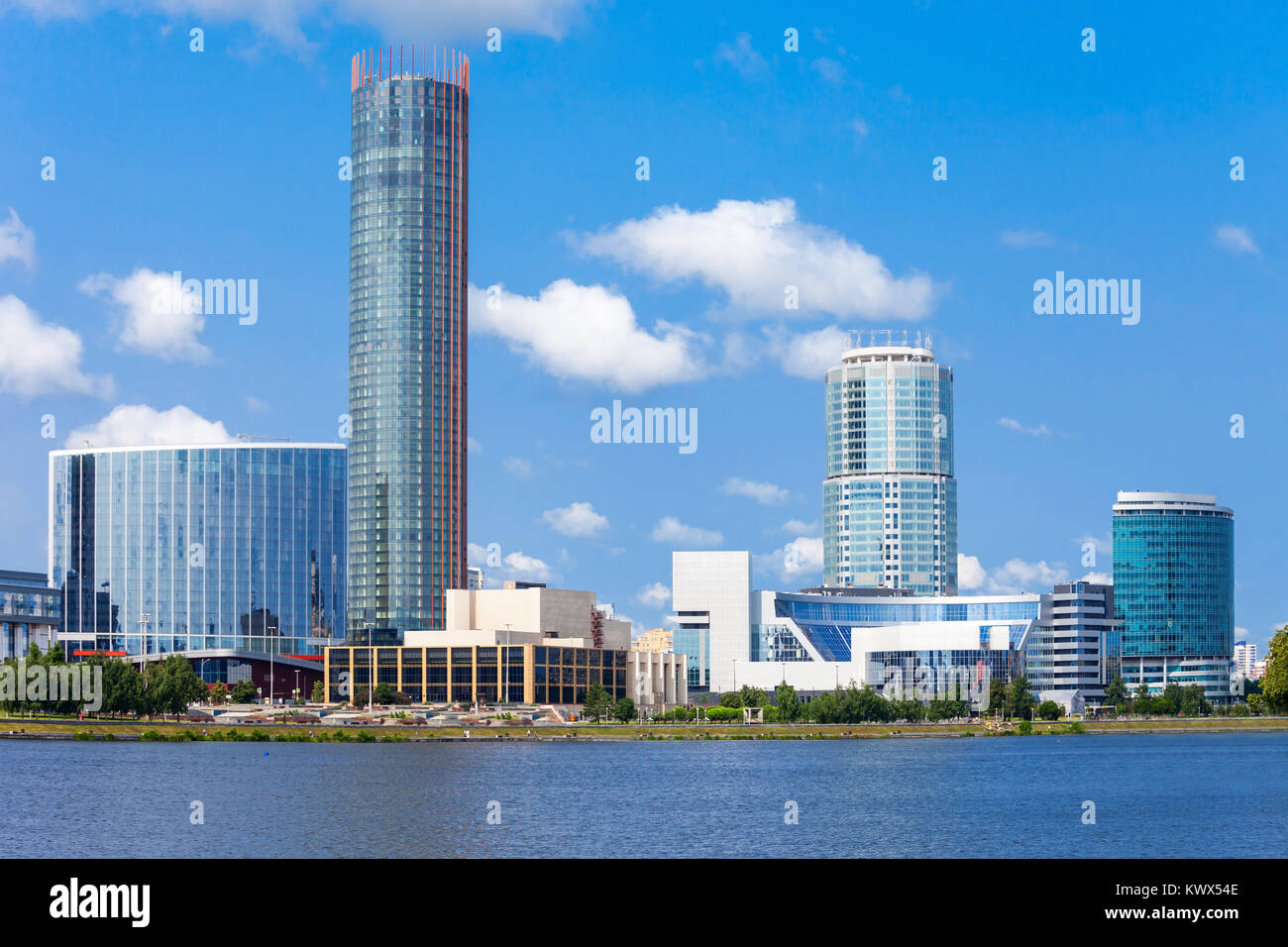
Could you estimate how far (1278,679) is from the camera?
177m

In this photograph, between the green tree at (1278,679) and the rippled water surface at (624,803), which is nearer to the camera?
the rippled water surface at (624,803)

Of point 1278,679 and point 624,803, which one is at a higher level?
point 1278,679

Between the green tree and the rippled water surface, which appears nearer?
the rippled water surface

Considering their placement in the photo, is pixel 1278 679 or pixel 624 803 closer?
pixel 624 803

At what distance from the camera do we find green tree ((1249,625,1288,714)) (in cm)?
17600

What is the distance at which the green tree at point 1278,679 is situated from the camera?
176000mm

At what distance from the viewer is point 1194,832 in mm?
94625
